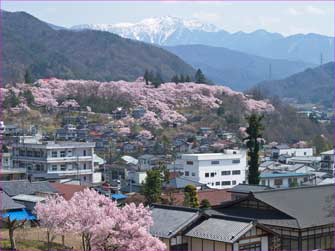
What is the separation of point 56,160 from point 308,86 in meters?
112

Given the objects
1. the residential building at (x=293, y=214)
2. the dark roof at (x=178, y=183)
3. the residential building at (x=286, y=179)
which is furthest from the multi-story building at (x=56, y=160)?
the residential building at (x=293, y=214)

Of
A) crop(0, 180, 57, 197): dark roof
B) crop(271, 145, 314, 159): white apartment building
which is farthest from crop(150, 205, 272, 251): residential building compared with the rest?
crop(271, 145, 314, 159): white apartment building

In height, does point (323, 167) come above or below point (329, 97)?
below

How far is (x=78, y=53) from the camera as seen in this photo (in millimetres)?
111062

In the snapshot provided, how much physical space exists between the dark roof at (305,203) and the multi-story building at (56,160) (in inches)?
533

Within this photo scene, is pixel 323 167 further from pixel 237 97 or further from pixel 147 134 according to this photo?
pixel 237 97

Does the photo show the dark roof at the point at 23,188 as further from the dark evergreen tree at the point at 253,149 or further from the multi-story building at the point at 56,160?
the dark evergreen tree at the point at 253,149

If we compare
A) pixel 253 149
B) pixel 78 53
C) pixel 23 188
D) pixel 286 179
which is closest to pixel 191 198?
pixel 253 149

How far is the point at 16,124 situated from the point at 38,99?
7.03m

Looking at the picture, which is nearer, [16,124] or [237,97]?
[16,124]

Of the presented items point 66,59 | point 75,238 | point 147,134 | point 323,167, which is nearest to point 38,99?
point 147,134

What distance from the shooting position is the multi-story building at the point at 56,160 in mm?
28047

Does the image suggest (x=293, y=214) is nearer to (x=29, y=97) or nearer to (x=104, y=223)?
(x=104, y=223)

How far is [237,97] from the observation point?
56594mm
